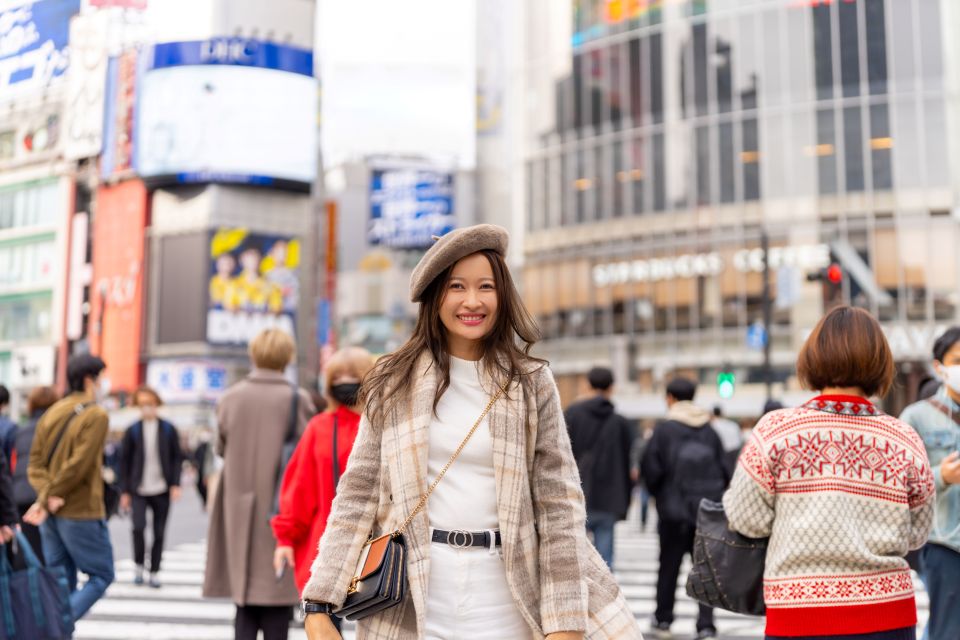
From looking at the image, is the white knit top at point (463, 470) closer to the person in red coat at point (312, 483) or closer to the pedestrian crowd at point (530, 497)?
the pedestrian crowd at point (530, 497)

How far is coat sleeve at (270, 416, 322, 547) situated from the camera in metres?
5.15

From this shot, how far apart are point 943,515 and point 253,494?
341cm

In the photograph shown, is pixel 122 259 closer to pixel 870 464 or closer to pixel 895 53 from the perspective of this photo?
pixel 895 53

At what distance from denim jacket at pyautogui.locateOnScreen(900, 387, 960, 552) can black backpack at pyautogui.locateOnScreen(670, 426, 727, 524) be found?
3.30 metres

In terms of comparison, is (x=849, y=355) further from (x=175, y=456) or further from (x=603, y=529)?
(x=175, y=456)

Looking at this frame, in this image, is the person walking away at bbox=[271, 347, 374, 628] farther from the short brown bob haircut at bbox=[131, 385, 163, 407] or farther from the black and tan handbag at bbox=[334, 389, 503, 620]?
the short brown bob haircut at bbox=[131, 385, 163, 407]

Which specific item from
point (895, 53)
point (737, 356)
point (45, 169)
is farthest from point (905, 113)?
point (45, 169)

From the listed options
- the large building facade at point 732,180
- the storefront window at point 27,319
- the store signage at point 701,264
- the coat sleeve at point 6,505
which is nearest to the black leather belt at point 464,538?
the coat sleeve at point 6,505

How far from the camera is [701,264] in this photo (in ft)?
126

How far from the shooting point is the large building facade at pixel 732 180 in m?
34.9

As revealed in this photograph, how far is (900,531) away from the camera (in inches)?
136

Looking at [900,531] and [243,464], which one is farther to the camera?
[243,464]

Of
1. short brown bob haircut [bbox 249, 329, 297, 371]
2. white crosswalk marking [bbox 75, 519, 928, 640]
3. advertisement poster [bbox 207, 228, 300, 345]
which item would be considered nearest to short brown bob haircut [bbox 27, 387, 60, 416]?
white crosswalk marking [bbox 75, 519, 928, 640]

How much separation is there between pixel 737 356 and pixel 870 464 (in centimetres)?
3476
